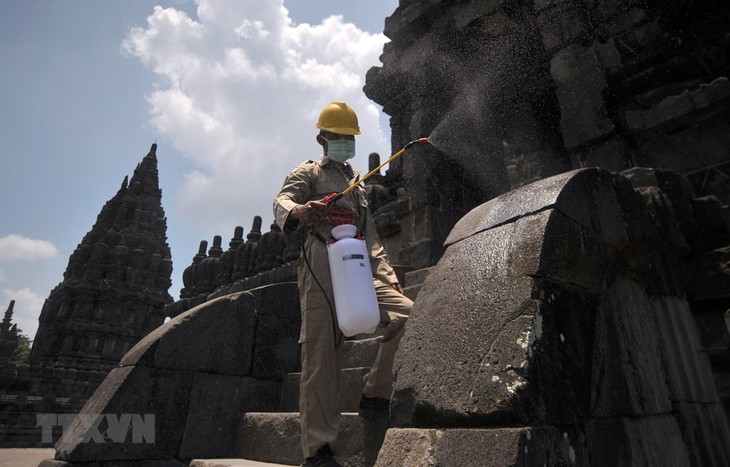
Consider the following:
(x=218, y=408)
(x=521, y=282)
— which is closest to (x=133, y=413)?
(x=218, y=408)

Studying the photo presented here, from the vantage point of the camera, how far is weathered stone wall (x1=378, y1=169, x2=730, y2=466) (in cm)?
152

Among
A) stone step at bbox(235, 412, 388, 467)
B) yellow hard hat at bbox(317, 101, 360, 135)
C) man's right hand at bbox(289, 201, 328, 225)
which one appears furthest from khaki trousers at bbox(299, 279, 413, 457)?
yellow hard hat at bbox(317, 101, 360, 135)

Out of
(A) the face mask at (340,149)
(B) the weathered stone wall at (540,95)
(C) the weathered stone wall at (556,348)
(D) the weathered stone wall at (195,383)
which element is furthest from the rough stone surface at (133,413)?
(B) the weathered stone wall at (540,95)

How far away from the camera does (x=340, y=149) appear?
122 inches

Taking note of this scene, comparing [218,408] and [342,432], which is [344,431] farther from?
[218,408]

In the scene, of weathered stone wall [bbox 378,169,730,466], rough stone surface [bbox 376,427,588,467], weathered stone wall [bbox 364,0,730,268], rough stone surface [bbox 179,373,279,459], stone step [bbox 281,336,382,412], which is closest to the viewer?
rough stone surface [bbox 376,427,588,467]

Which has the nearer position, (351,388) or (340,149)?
(340,149)

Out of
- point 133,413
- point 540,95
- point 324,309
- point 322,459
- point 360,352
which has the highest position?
point 540,95

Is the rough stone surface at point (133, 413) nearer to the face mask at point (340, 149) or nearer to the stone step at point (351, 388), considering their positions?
the stone step at point (351, 388)

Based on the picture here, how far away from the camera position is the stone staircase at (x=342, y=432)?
259 cm

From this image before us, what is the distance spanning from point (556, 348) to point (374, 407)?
1265 mm

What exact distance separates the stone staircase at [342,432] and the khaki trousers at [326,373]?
0.14m

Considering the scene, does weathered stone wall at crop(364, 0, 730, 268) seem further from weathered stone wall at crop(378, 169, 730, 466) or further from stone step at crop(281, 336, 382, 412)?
stone step at crop(281, 336, 382, 412)

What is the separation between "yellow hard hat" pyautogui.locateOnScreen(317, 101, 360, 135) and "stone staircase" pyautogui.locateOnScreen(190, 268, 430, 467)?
1.44 m
